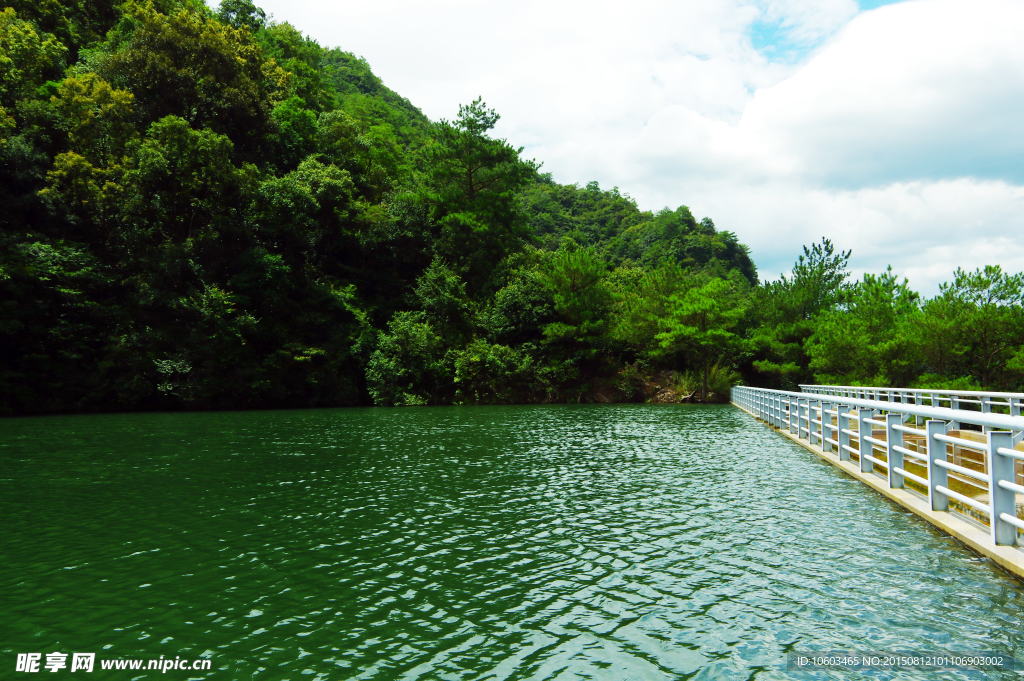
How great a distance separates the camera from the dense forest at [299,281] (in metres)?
33.4

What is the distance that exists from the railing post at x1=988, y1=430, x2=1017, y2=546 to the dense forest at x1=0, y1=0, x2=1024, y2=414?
958 inches

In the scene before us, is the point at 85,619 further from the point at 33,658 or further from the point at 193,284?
the point at 193,284

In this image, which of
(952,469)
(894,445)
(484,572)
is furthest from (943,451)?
(484,572)

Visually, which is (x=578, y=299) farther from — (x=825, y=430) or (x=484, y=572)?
(x=484, y=572)

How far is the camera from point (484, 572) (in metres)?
6.58

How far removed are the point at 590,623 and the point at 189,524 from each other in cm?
666

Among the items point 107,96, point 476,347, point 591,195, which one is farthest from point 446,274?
point 591,195

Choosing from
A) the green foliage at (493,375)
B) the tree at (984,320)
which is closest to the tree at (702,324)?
the green foliage at (493,375)

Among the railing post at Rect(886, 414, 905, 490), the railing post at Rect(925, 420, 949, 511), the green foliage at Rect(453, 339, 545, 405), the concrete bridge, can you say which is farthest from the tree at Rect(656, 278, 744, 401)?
the railing post at Rect(925, 420, 949, 511)

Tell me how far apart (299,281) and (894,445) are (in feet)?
131

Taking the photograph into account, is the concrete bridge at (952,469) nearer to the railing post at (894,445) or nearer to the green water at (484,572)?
the railing post at (894,445)

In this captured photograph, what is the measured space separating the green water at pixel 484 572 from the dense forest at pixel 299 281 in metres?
23.4

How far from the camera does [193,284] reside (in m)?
37.2

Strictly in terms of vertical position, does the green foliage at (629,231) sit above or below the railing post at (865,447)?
above
